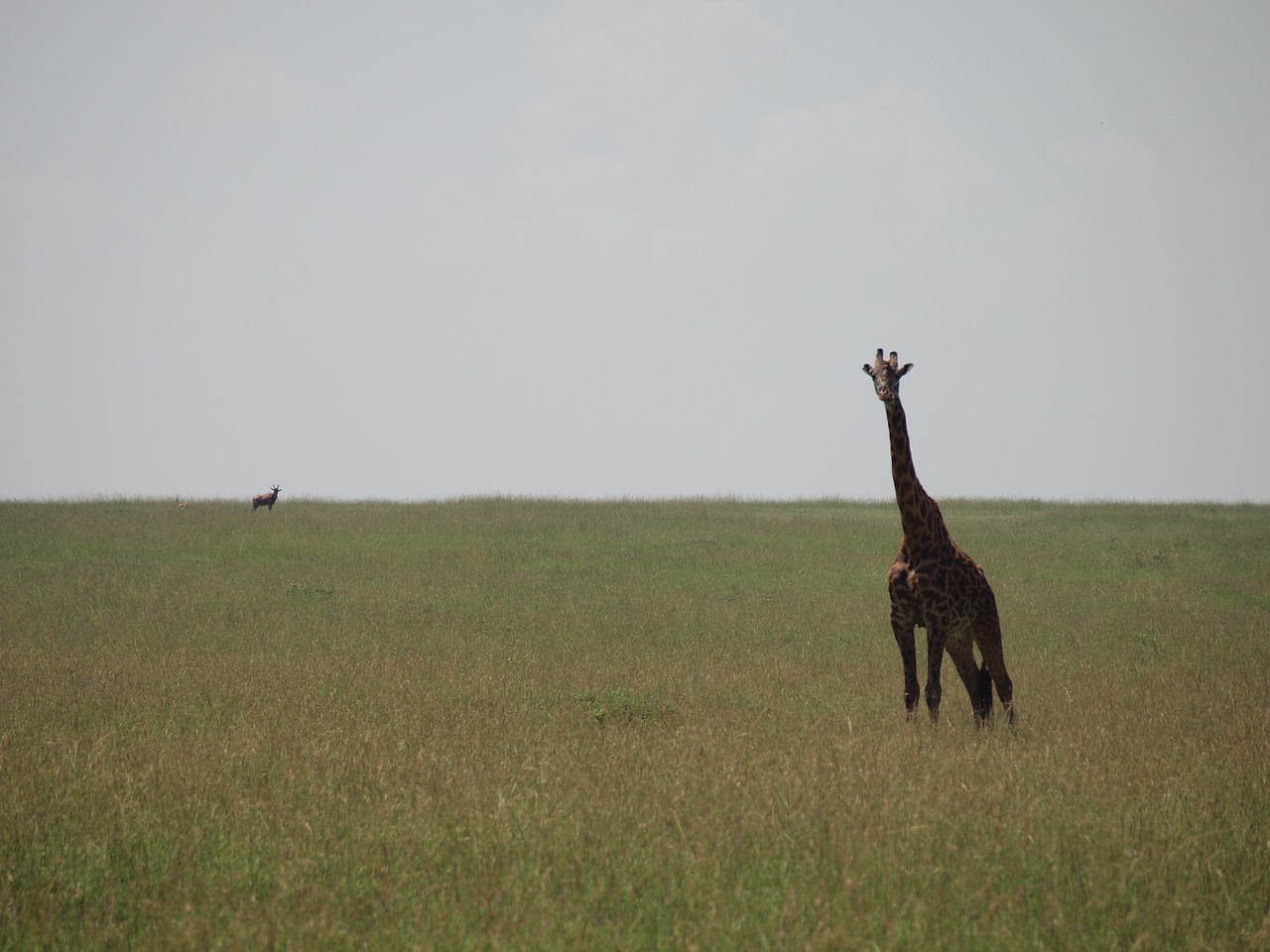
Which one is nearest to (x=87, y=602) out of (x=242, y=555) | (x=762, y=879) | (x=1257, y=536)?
(x=242, y=555)

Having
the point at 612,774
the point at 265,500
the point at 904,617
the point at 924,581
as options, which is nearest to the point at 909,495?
the point at 924,581

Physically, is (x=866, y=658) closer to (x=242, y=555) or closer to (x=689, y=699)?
(x=689, y=699)

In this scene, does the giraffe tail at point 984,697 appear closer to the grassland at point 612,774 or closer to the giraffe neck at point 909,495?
the grassland at point 612,774

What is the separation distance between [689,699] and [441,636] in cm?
511

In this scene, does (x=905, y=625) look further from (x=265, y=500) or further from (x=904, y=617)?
(x=265, y=500)

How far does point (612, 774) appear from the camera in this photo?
6621 mm

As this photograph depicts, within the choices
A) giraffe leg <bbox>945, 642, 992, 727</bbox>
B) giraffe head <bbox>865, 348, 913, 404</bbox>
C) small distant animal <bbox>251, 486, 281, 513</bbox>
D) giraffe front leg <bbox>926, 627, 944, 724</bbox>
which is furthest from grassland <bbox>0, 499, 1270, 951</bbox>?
small distant animal <bbox>251, 486, 281, 513</bbox>

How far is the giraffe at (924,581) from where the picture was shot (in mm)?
8188

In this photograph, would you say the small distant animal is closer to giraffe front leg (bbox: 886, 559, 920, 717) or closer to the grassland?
the grassland

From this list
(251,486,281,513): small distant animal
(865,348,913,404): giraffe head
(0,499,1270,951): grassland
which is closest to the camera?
(0,499,1270,951): grassland

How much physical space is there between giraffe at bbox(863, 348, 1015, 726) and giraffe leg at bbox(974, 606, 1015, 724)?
0.03 meters

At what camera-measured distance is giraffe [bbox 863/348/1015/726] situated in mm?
8188

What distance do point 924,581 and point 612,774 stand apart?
315cm

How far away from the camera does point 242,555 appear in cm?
2258
